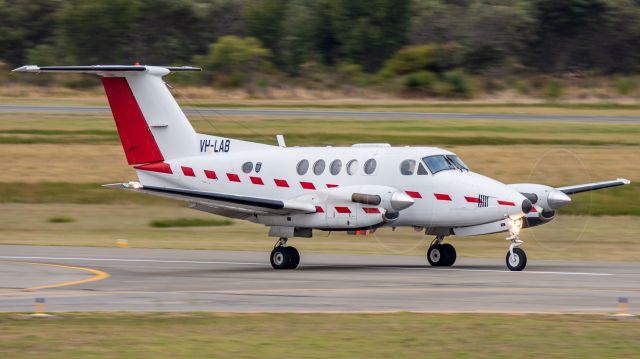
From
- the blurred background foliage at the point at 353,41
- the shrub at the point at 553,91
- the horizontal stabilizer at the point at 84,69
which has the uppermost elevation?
the blurred background foliage at the point at 353,41

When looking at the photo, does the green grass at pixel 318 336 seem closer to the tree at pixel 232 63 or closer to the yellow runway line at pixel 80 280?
the yellow runway line at pixel 80 280

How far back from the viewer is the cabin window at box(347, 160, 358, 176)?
25953 millimetres

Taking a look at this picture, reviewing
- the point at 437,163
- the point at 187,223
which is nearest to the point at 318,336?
the point at 437,163

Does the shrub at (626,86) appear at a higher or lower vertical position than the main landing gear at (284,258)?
higher

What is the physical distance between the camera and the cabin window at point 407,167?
25453 mm

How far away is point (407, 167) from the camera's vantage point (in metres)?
25.5

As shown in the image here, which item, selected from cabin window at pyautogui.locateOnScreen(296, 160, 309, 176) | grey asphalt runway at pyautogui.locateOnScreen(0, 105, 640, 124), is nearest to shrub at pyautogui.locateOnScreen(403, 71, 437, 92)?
Answer: grey asphalt runway at pyautogui.locateOnScreen(0, 105, 640, 124)

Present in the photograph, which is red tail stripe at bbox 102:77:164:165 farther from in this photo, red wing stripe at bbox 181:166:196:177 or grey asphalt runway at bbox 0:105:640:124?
grey asphalt runway at bbox 0:105:640:124

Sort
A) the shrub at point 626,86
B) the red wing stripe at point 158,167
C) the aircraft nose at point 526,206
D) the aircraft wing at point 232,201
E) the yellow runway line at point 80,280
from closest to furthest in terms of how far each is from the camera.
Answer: the yellow runway line at point 80,280 → the aircraft nose at point 526,206 → the aircraft wing at point 232,201 → the red wing stripe at point 158,167 → the shrub at point 626,86

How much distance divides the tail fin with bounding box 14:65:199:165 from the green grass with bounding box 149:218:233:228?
994cm

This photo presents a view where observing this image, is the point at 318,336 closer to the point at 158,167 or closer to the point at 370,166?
the point at 370,166

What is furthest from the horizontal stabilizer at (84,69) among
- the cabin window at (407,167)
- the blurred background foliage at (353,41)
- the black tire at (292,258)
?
the blurred background foliage at (353,41)

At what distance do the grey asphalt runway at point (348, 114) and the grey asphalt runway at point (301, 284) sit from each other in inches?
1124

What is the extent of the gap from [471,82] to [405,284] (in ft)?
166
